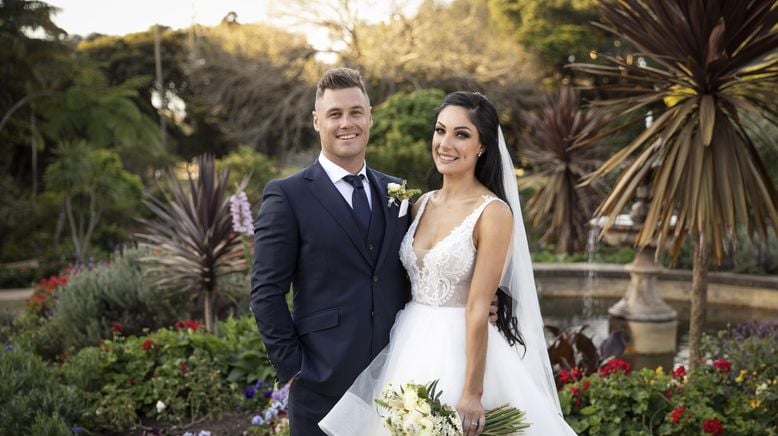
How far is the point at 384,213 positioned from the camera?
108 inches

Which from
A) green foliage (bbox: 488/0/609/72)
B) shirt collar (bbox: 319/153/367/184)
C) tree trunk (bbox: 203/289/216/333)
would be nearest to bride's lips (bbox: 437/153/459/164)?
shirt collar (bbox: 319/153/367/184)

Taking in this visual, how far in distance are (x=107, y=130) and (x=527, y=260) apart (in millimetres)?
17955

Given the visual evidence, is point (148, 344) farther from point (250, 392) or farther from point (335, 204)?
point (335, 204)

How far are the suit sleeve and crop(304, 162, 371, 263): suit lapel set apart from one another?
0.13 metres

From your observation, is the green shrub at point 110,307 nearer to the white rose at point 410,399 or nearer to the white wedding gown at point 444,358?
Answer: the white wedding gown at point 444,358

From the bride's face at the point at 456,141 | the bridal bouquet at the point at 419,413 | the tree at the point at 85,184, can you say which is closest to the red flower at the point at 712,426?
the bridal bouquet at the point at 419,413

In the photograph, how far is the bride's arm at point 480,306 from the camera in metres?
2.50

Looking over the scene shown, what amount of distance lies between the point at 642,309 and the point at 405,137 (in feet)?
24.4

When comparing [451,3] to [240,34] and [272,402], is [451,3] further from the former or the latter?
[272,402]

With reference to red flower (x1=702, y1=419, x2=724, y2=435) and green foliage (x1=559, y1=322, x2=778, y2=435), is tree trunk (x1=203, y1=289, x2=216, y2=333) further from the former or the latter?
red flower (x1=702, y1=419, x2=724, y2=435)

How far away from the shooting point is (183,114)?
26.8 metres

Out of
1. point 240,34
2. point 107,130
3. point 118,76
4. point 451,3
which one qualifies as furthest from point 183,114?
point 451,3

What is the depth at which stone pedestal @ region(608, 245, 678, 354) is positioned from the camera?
7.87m

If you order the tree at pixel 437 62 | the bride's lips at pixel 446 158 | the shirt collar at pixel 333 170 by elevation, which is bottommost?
the shirt collar at pixel 333 170
